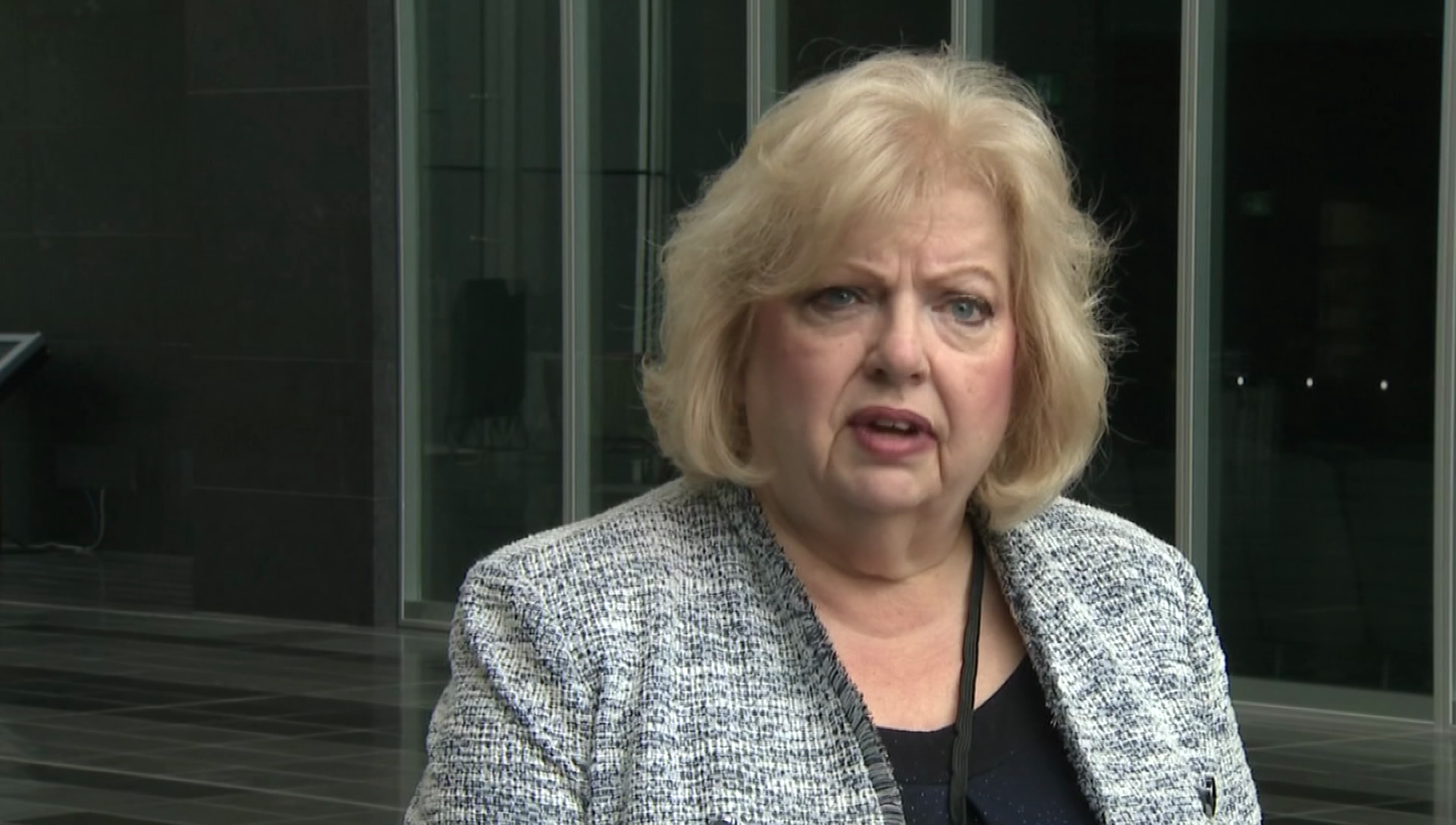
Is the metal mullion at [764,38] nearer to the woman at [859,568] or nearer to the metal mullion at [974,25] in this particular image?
the metal mullion at [974,25]

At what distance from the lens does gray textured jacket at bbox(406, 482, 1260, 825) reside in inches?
89.4

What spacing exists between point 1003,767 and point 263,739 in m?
7.70

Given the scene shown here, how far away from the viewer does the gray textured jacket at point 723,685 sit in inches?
89.4

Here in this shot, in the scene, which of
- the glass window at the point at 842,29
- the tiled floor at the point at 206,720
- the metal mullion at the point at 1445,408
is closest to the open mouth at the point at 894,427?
the tiled floor at the point at 206,720

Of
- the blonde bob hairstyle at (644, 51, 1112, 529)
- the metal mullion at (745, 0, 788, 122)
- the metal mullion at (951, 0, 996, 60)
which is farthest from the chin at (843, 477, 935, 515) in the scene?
the metal mullion at (745, 0, 788, 122)

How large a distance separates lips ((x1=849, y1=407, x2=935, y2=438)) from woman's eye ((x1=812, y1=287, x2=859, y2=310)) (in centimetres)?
10

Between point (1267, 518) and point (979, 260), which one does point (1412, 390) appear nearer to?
point (1267, 518)

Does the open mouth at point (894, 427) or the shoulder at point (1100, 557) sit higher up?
the open mouth at point (894, 427)

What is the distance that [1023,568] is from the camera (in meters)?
2.59

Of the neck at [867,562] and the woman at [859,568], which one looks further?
the neck at [867,562]

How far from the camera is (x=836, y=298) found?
2408 millimetres

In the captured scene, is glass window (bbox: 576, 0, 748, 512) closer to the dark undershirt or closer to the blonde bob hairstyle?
the blonde bob hairstyle

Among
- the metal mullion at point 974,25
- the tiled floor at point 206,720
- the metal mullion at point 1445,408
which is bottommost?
the tiled floor at point 206,720

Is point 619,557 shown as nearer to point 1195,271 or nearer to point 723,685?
point 723,685
